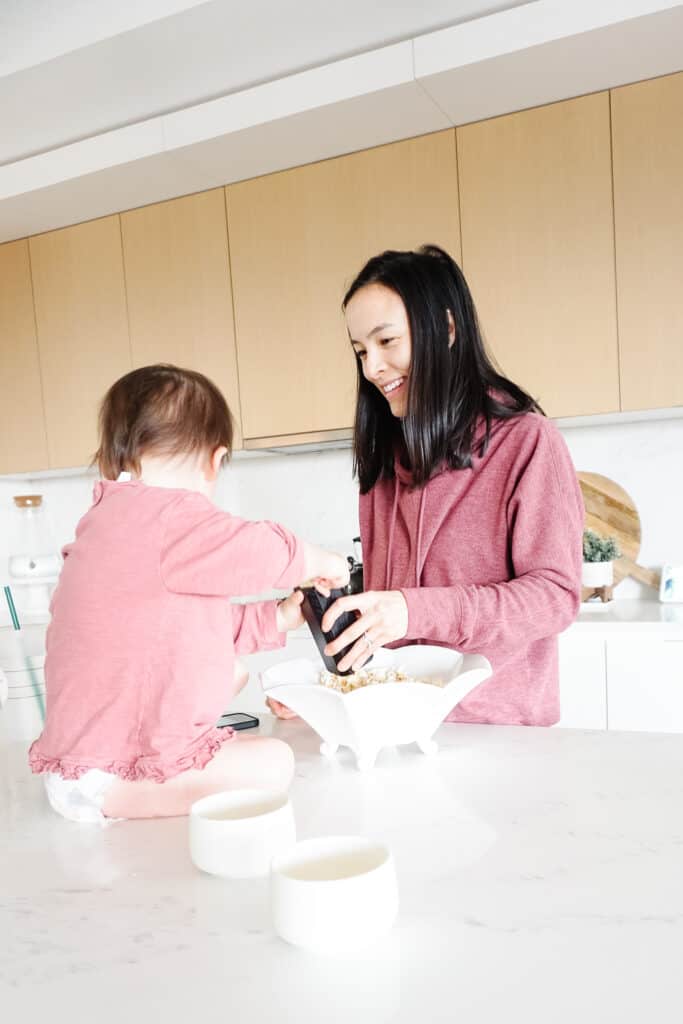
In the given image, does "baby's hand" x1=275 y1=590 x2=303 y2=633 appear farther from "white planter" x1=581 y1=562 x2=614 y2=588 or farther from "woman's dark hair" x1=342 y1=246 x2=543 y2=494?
"white planter" x1=581 y1=562 x2=614 y2=588

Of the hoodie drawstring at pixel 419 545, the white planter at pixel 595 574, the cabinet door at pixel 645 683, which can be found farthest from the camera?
the white planter at pixel 595 574

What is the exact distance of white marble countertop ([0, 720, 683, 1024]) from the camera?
44cm

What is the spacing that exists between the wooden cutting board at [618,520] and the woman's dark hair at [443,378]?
1.38m

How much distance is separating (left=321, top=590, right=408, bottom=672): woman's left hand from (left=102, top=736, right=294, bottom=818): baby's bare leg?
14cm

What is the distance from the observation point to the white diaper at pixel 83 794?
2.42 feet

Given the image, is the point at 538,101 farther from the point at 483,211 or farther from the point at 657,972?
the point at 657,972

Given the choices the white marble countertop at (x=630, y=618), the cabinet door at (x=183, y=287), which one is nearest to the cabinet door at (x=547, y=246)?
the white marble countertop at (x=630, y=618)

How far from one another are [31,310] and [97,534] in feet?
8.31

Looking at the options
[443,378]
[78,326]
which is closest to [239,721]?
[443,378]

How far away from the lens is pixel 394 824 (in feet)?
2.24

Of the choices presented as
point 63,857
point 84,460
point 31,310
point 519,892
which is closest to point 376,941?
point 519,892

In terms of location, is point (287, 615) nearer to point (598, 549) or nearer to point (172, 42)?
point (598, 549)

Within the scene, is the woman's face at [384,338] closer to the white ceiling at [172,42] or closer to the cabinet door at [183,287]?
the white ceiling at [172,42]

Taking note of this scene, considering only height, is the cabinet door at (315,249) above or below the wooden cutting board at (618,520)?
above
